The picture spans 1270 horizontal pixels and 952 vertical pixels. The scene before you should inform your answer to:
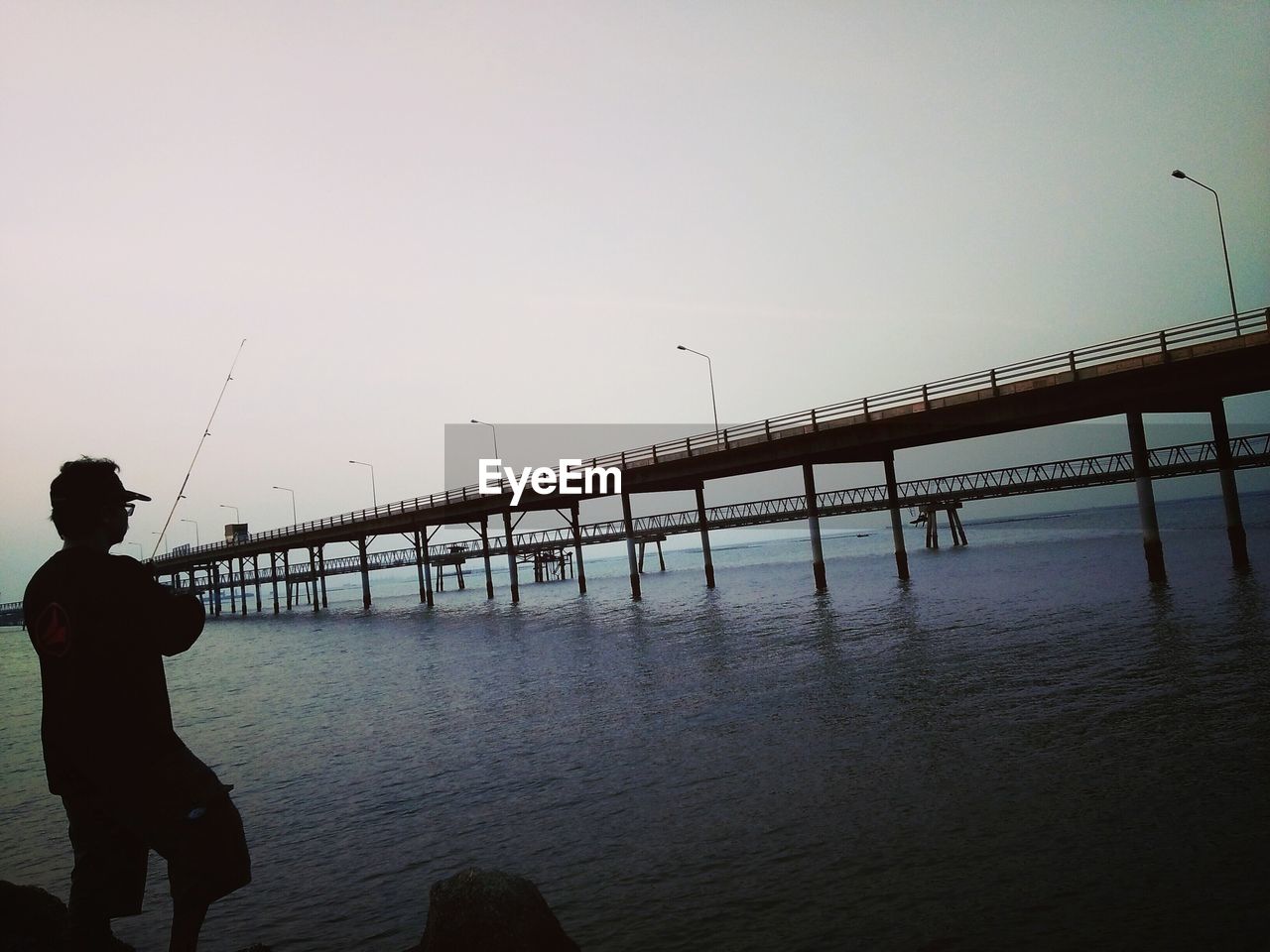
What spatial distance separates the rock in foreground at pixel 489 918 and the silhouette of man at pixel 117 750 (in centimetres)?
187

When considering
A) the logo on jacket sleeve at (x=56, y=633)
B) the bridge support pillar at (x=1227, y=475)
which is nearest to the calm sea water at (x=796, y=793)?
the logo on jacket sleeve at (x=56, y=633)

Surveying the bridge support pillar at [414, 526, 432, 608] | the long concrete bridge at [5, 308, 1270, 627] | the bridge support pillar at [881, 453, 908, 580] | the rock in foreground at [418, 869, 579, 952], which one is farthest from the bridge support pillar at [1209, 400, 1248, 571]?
the bridge support pillar at [414, 526, 432, 608]

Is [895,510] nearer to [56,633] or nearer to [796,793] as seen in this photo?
[796,793]

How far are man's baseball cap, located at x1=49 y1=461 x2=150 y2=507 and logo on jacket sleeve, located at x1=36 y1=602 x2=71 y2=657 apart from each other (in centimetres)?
53

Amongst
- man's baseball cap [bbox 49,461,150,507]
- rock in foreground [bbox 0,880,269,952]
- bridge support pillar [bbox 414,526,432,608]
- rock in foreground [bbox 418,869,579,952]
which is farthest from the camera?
bridge support pillar [bbox 414,526,432,608]

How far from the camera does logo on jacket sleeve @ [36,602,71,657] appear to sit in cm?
322

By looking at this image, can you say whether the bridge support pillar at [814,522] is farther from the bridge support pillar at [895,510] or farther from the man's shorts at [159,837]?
the man's shorts at [159,837]

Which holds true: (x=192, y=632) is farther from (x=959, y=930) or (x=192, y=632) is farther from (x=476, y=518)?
(x=476, y=518)

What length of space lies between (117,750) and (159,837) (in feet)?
1.39

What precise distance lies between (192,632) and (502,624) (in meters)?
35.9

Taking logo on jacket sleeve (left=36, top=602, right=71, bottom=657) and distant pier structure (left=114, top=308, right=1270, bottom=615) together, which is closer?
logo on jacket sleeve (left=36, top=602, right=71, bottom=657)

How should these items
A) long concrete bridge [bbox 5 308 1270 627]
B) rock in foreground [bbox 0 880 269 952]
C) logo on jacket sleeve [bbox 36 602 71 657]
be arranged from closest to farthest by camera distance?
logo on jacket sleeve [bbox 36 602 71 657], rock in foreground [bbox 0 880 269 952], long concrete bridge [bbox 5 308 1270 627]

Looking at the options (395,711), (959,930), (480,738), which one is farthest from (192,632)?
(395,711)

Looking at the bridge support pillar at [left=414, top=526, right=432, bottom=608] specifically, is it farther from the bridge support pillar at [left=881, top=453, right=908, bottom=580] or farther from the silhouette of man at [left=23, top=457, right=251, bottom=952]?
the silhouette of man at [left=23, top=457, right=251, bottom=952]
